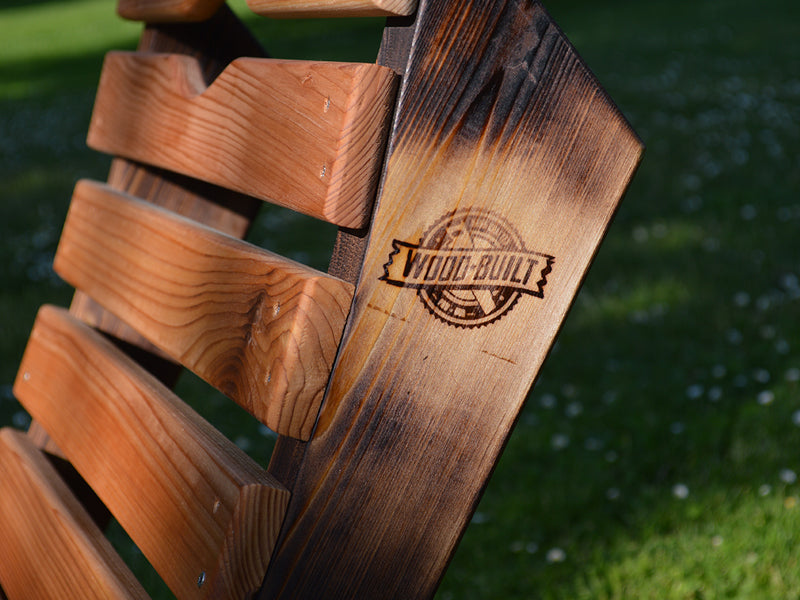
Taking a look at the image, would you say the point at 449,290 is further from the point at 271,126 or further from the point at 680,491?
the point at 680,491

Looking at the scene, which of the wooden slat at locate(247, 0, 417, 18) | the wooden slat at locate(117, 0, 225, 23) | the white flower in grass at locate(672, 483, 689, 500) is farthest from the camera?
the white flower in grass at locate(672, 483, 689, 500)

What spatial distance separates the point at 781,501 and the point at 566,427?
83 centimetres

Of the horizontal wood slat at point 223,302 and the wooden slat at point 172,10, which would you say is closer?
the horizontal wood slat at point 223,302

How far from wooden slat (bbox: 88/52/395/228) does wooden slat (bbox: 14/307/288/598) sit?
301mm

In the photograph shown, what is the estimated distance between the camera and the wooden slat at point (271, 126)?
79 cm

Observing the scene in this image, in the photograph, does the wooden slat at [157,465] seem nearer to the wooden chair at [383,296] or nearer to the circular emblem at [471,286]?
the wooden chair at [383,296]

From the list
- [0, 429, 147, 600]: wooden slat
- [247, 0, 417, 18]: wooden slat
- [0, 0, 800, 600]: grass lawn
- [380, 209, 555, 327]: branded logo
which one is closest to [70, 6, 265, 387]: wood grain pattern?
[0, 429, 147, 600]: wooden slat

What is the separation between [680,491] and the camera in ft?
8.16

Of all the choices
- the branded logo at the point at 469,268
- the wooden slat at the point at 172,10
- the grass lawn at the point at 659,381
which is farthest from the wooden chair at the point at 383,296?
the grass lawn at the point at 659,381

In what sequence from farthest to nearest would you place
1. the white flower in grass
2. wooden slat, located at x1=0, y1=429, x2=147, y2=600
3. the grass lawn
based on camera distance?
the white flower in grass, the grass lawn, wooden slat, located at x1=0, y1=429, x2=147, y2=600

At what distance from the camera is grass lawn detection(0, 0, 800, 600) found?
7.33 ft

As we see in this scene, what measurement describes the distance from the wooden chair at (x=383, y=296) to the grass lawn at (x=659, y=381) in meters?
1.45

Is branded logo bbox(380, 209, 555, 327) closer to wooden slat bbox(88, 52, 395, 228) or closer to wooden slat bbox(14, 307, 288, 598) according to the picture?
wooden slat bbox(88, 52, 395, 228)

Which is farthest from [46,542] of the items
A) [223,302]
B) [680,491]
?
[680,491]
